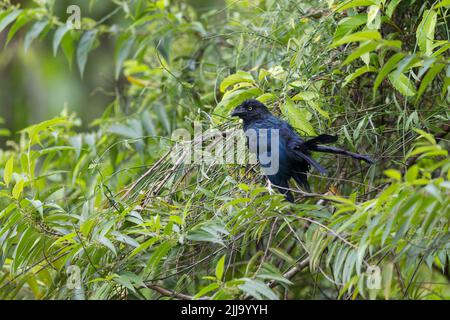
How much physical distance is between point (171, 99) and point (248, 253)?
3.59ft

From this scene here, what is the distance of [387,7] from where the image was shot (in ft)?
11.4

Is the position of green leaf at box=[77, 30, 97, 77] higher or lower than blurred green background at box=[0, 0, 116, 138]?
higher

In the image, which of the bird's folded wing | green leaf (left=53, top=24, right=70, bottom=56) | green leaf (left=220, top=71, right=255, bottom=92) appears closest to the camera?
the bird's folded wing

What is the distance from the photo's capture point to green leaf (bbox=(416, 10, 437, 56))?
3094 millimetres

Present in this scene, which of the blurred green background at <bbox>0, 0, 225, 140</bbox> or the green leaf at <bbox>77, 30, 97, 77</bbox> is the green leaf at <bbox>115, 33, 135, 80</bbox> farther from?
the blurred green background at <bbox>0, 0, 225, 140</bbox>

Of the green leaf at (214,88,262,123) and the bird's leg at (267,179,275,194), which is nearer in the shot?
the bird's leg at (267,179,275,194)

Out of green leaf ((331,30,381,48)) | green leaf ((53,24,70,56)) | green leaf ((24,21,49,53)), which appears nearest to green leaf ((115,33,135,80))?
green leaf ((53,24,70,56))

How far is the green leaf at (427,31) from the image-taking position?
3.09 metres

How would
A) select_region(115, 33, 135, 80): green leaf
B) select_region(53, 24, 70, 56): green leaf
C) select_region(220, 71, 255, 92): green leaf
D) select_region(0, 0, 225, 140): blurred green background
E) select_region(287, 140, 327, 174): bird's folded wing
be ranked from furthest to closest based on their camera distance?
select_region(0, 0, 225, 140): blurred green background → select_region(115, 33, 135, 80): green leaf → select_region(53, 24, 70, 56): green leaf → select_region(220, 71, 255, 92): green leaf → select_region(287, 140, 327, 174): bird's folded wing

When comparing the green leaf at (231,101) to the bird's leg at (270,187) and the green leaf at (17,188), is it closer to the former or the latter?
the bird's leg at (270,187)

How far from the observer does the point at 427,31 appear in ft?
10.2
